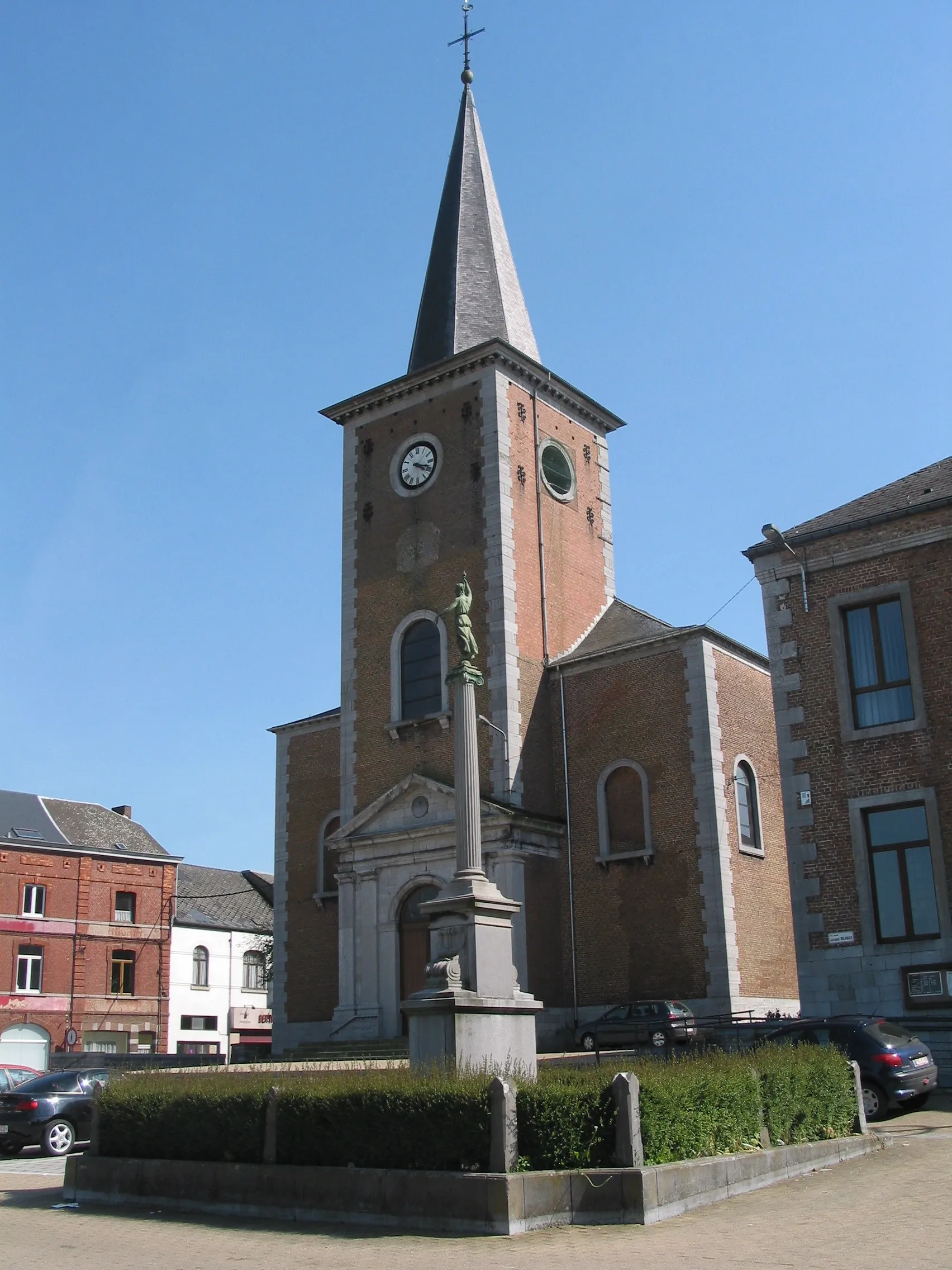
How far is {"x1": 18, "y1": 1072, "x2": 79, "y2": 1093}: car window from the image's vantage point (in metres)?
20.6

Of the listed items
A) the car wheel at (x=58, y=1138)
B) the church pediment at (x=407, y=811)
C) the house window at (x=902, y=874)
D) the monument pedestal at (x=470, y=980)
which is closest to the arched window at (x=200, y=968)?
the church pediment at (x=407, y=811)

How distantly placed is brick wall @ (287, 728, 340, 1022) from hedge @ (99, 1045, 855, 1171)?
17.2 meters

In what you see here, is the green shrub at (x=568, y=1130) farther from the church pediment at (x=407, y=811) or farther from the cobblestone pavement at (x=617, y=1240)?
the church pediment at (x=407, y=811)

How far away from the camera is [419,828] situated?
93.6ft

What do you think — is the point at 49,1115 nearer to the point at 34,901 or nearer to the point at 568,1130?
the point at 568,1130

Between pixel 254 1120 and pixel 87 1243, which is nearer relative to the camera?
pixel 87 1243

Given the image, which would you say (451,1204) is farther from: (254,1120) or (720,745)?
(720,745)

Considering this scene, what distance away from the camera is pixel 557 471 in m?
32.9

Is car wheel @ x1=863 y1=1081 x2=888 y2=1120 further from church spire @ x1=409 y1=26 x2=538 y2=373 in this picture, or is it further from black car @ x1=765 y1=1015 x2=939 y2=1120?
church spire @ x1=409 y1=26 x2=538 y2=373

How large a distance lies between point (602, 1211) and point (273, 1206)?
3.29 meters

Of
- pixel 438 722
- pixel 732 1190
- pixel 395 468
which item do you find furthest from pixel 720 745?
pixel 732 1190

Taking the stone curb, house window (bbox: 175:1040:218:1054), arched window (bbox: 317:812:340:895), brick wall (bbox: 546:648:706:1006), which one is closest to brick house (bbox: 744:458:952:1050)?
brick wall (bbox: 546:648:706:1006)

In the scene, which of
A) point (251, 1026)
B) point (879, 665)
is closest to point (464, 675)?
point (879, 665)

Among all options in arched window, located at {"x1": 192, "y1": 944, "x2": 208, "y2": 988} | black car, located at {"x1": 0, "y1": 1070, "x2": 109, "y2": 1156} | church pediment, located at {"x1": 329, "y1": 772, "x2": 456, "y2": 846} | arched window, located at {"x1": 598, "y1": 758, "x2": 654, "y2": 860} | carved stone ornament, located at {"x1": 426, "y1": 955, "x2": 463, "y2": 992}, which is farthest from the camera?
arched window, located at {"x1": 192, "y1": 944, "x2": 208, "y2": 988}
